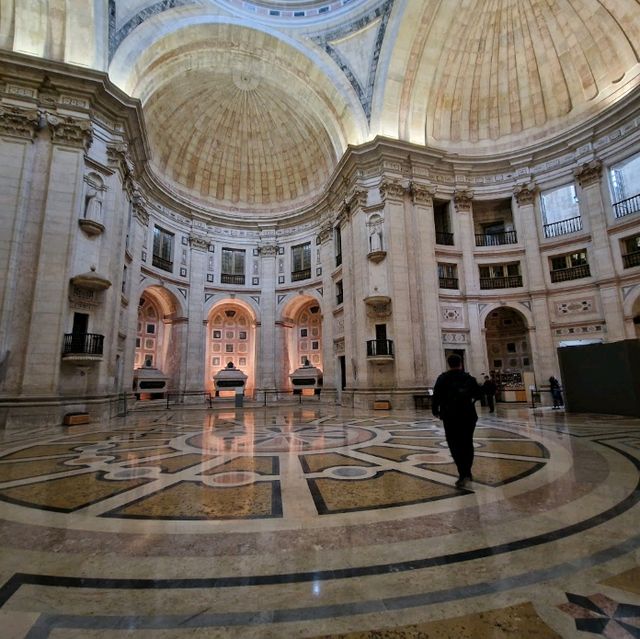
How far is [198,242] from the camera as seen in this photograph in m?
21.0

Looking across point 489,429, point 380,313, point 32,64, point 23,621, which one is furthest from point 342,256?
point 23,621

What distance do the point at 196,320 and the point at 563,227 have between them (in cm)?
1956

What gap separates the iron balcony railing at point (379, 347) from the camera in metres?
14.6

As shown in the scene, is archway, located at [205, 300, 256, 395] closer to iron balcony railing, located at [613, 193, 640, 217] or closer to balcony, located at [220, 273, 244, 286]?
balcony, located at [220, 273, 244, 286]

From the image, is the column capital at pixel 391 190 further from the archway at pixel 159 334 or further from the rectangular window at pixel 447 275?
the archway at pixel 159 334

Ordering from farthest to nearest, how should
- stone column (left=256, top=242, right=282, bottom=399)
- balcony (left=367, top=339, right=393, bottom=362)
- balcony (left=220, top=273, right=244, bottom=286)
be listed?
1. balcony (left=220, top=273, right=244, bottom=286)
2. stone column (left=256, top=242, right=282, bottom=399)
3. balcony (left=367, top=339, right=393, bottom=362)

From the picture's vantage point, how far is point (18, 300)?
10.3 metres

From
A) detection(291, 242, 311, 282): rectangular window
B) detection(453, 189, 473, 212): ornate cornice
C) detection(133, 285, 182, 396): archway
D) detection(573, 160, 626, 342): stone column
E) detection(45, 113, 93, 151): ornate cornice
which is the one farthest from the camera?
detection(291, 242, 311, 282): rectangular window

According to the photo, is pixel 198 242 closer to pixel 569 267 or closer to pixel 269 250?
pixel 269 250

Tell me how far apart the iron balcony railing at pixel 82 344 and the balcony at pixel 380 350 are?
9931mm

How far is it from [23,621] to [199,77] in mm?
22997

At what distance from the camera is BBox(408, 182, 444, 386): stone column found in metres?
15.0

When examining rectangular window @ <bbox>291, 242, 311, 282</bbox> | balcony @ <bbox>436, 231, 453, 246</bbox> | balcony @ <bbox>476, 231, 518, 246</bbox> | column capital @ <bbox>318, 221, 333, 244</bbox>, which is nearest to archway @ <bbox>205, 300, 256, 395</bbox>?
rectangular window @ <bbox>291, 242, 311, 282</bbox>

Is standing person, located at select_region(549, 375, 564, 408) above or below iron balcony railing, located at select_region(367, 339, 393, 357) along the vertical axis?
below
